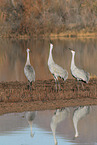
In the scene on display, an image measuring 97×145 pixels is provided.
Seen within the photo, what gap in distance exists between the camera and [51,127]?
335 inches

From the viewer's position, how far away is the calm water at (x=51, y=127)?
7.64m

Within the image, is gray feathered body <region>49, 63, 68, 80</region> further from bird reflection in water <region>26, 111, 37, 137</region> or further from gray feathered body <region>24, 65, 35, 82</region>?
bird reflection in water <region>26, 111, 37, 137</region>

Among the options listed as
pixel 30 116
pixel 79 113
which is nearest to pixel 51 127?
pixel 30 116

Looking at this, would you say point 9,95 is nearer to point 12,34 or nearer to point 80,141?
point 80,141

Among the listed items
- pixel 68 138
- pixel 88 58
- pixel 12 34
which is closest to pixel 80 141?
pixel 68 138

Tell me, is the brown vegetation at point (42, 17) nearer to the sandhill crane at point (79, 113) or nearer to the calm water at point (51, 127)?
the sandhill crane at point (79, 113)

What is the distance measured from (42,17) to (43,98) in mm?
35236

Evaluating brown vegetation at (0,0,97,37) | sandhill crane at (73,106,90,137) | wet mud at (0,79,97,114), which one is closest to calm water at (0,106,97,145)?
sandhill crane at (73,106,90,137)

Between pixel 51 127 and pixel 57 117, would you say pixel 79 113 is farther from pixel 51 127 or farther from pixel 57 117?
pixel 51 127

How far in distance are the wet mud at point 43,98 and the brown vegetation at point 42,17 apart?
101 feet

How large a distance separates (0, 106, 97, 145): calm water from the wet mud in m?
0.28

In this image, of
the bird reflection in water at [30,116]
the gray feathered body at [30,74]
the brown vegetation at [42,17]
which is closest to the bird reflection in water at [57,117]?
the bird reflection in water at [30,116]

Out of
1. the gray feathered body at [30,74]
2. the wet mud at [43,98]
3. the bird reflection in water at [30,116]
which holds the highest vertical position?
the gray feathered body at [30,74]

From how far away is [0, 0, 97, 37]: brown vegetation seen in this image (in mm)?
42656
